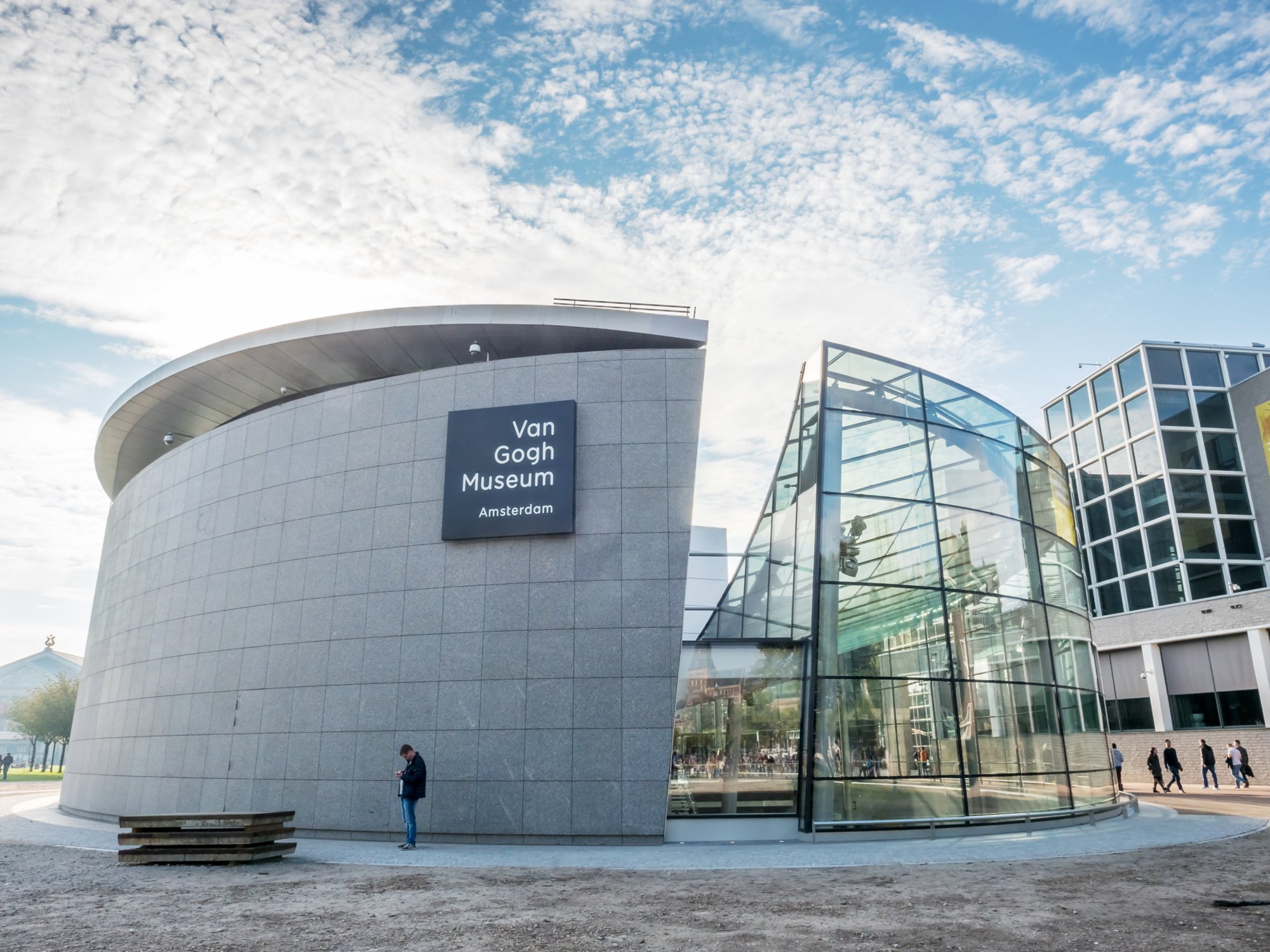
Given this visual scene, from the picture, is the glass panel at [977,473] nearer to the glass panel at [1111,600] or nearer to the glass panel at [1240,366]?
the glass panel at [1111,600]

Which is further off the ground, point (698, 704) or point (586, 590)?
point (586, 590)

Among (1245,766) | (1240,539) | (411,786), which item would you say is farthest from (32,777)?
(1240,539)

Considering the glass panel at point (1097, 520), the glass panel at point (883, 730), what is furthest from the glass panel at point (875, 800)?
the glass panel at point (1097, 520)

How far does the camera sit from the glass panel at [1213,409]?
114 ft

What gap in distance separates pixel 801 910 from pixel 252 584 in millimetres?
13215

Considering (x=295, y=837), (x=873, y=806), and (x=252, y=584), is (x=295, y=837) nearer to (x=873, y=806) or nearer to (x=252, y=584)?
(x=252, y=584)

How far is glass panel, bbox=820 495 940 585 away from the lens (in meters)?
14.2

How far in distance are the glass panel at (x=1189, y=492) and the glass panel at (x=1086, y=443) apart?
4.76m

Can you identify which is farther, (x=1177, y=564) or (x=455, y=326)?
(x=1177, y=564)

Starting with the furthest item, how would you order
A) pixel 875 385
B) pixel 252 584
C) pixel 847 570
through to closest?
pixel 252 584 → pixel 875 385 → pixel 847 570

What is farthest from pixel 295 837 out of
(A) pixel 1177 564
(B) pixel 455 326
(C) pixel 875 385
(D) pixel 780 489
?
(A) pixel 1177 564

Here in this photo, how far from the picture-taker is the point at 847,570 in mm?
14156

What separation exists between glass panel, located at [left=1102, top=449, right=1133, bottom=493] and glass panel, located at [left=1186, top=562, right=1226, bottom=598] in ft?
16.1

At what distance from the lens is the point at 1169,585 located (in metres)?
33.9
